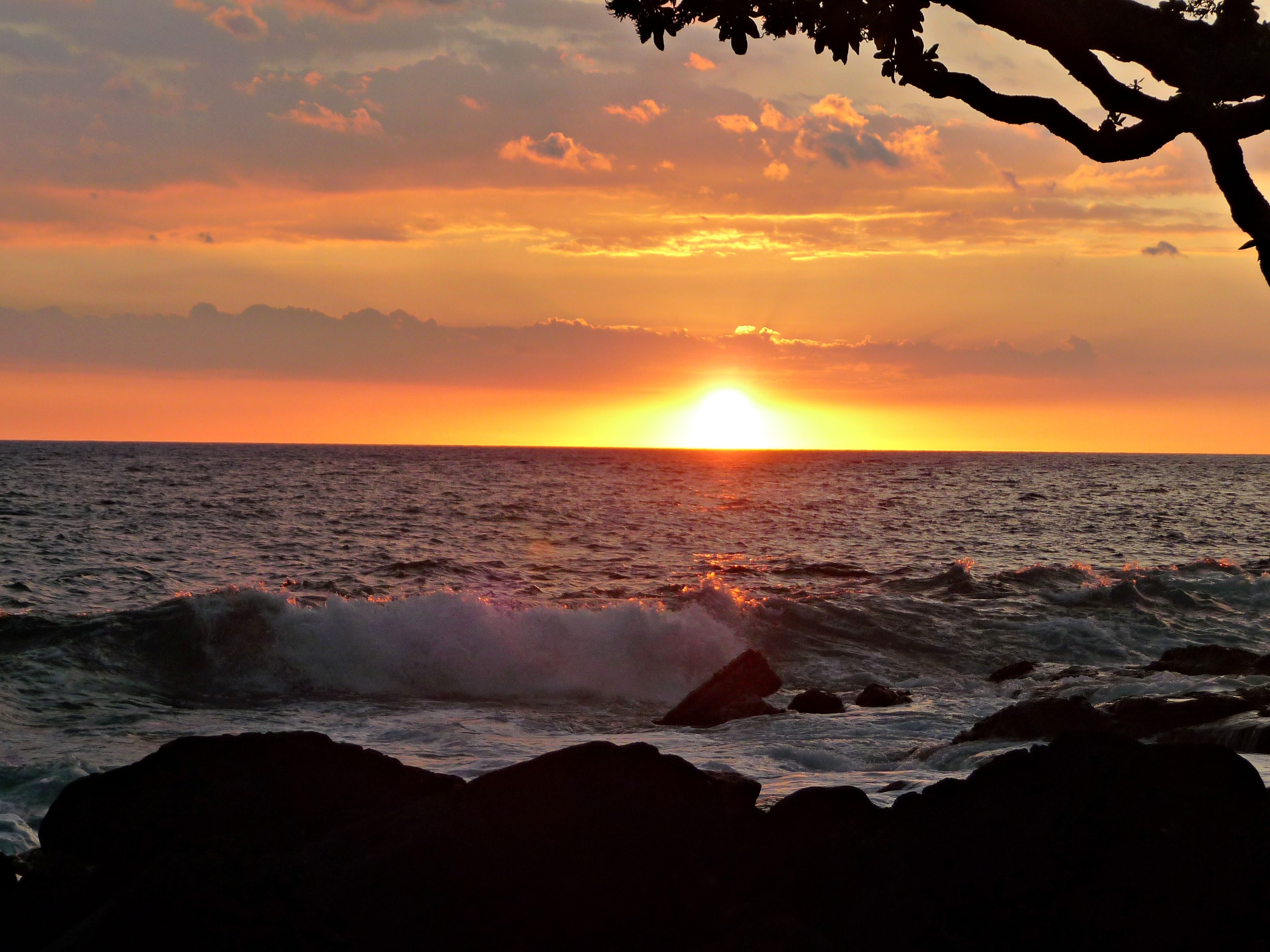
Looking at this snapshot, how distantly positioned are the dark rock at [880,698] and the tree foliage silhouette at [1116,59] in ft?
34.1

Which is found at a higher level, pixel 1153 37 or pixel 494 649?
pixel 1153 37

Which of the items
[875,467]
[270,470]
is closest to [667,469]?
[875,467]

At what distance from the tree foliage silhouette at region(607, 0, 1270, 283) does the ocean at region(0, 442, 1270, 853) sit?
17.2 feet

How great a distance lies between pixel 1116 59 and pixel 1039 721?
7.09 metres

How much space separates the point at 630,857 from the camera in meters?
6.09

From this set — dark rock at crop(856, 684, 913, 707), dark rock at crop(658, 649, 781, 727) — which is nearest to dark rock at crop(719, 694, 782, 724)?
dark rock at crop(658, 649, 781, 727)

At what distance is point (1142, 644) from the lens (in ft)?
72.0

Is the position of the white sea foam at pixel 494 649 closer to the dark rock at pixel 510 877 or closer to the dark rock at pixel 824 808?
the dark rock at pixel 510 877

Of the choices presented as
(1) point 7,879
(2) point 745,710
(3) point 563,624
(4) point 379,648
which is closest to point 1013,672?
(2) point 745,710

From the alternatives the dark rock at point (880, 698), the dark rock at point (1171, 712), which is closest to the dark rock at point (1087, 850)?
the dark rock at point (1171, 712)

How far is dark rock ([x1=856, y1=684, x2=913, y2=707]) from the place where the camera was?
621 inches

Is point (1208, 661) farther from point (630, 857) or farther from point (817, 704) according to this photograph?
point (630, 857)

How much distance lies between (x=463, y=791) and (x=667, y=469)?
127270 mm

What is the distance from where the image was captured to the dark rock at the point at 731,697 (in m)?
14.5
